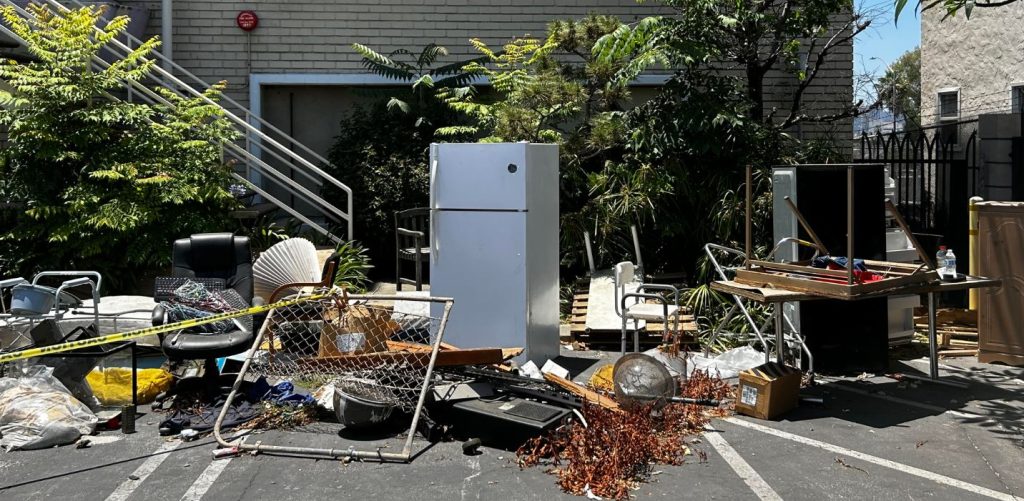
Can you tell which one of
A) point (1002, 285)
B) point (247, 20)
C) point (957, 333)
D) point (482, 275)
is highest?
point (247, 20)

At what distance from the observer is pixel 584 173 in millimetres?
11633

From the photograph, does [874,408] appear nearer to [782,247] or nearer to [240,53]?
[782,247]

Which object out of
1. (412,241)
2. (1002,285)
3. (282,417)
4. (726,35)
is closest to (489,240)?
(282,417)

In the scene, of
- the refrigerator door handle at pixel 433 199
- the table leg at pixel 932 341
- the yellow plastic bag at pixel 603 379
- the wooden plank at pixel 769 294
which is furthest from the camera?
the refrigerator door handle at pixel 433 199

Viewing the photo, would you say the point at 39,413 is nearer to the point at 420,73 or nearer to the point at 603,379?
the point at 603,379

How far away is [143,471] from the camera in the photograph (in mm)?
5816

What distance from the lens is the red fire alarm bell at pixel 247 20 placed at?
13727 mm

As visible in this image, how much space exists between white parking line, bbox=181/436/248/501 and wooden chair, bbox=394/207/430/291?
15.4ft

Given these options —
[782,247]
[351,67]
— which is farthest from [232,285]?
[351,67]

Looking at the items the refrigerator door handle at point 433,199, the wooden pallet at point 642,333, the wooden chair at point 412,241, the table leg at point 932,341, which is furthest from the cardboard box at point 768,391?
the wooden chair at point 412,241

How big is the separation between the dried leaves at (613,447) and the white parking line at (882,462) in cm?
39

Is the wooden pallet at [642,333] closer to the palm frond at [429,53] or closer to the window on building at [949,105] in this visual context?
the palm frond at [429,53]

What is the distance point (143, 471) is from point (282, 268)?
3.53 metres

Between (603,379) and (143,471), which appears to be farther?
(603,379)
